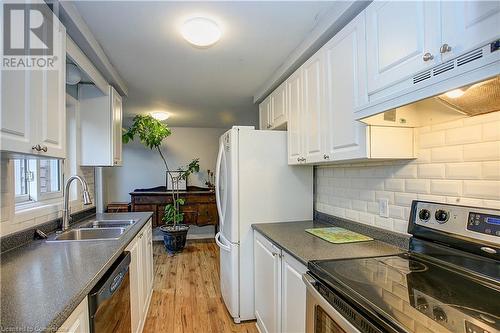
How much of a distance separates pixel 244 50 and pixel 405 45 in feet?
4.19

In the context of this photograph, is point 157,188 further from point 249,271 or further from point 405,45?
point 405,45

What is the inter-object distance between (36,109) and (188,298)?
2290 mm

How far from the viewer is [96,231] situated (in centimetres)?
211

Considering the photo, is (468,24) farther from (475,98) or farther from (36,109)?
(36,109)

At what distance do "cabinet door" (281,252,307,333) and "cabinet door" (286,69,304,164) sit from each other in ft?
2.85

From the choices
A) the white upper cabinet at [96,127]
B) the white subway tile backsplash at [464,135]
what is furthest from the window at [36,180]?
the white subway tile backsplash at [464,135]

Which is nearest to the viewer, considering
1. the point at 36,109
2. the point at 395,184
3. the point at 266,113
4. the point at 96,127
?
the point at 36,109

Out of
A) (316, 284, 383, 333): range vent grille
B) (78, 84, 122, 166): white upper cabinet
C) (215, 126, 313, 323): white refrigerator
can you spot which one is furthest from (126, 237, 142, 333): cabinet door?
(316, 284, 383, 333): range vent grille

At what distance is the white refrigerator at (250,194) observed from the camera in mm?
2311

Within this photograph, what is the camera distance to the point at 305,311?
1394 millimetres

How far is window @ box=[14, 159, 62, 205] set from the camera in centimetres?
188

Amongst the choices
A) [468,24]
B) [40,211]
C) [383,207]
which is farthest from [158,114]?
[468,24]

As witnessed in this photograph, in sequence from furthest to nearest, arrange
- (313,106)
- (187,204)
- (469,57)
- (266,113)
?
(187,204) < (266,113) < (313,106) < (469,57)

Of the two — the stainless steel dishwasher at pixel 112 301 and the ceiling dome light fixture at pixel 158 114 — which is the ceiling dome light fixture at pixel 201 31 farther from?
the ceiling dome light fixture at pixel 158 114
